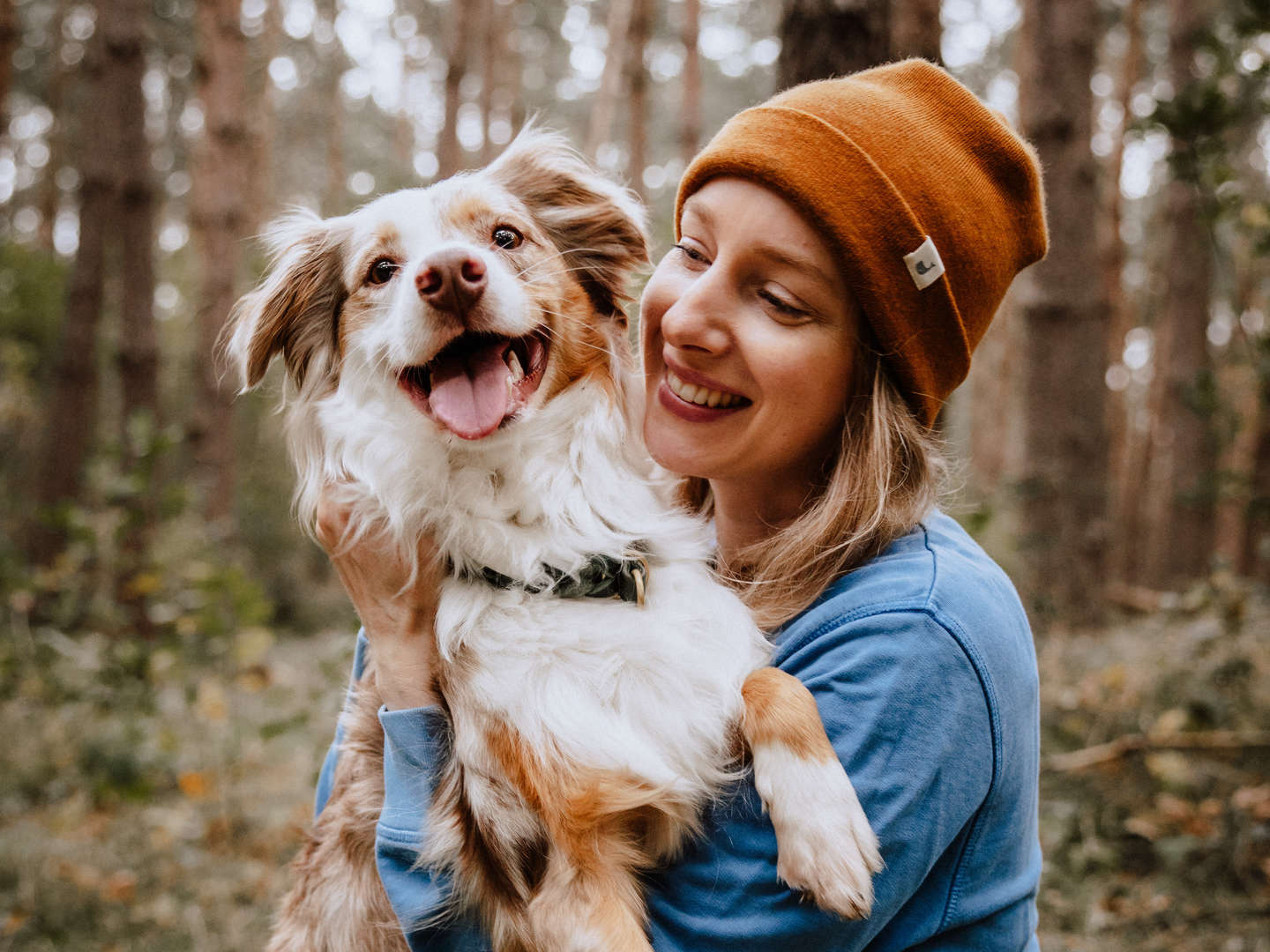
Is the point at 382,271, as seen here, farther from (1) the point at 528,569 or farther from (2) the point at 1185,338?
(2) the point at 1185,338

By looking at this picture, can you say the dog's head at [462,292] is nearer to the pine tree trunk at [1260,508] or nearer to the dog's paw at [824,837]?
the dog's paw at [824,837]

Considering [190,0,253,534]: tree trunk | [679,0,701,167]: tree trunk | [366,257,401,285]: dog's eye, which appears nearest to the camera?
[366,257,401,285]: dog's eye

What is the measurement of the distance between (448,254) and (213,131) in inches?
339

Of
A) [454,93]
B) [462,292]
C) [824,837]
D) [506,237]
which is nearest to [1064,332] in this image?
[454,93]

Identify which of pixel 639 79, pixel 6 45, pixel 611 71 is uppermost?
pixel 611 71

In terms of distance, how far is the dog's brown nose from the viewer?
2047 mm

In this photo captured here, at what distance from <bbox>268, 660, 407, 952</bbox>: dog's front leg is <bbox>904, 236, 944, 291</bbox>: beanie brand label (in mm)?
1442

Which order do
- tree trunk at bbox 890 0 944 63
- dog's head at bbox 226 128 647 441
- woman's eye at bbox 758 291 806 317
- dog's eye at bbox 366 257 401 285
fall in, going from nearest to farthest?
woman's eye at bbox 758 291 806 317, dog's head at bbox 226 128 647 441, dog's eye at bbox 366 257 401 285, tree trunk at bbox 890 0 944 63

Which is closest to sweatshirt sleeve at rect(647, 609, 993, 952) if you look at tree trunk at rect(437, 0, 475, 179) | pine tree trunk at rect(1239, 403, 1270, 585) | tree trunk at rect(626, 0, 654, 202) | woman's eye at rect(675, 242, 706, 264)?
woman's eye at rect(675, 242, 706, 264)

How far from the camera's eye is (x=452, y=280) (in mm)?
2055

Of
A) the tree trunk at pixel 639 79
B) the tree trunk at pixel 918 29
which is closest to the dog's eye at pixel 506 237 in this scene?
the tree trunk at pixel 918 29

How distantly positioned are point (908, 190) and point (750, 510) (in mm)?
806

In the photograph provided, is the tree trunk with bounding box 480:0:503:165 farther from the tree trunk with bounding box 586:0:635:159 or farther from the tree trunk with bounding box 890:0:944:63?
the tree trunk with bounding box 890:0:944:63

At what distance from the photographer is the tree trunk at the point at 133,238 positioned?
6.91 m
